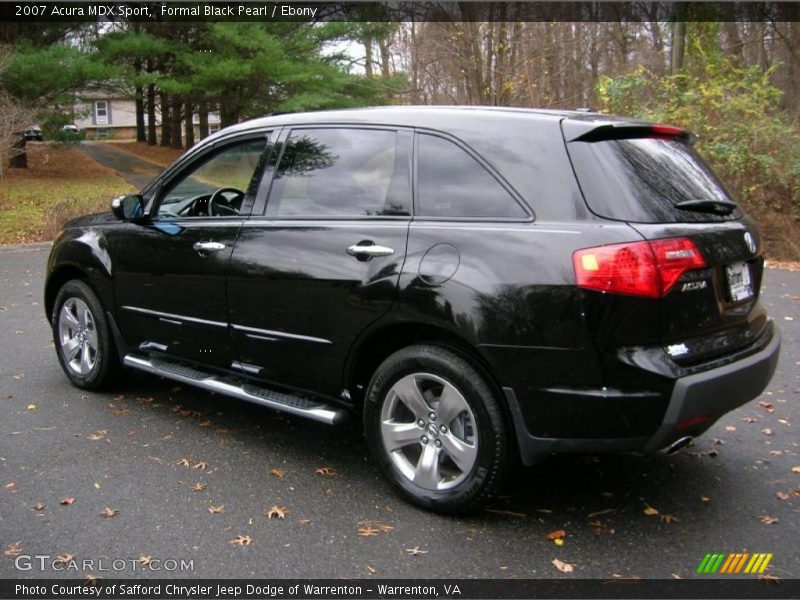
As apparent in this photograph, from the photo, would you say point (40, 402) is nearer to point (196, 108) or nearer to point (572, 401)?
point (572, 401)

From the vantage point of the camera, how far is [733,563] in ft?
10.2

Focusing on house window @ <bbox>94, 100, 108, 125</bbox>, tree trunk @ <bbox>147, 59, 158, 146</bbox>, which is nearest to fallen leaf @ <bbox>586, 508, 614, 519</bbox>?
tree trunk @ <bbox>147, 59, 158, 146</bbox>

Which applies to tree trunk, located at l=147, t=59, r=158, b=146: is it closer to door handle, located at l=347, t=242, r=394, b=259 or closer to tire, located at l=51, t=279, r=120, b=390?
tire, located at l=51, t=279, r=120, b=390

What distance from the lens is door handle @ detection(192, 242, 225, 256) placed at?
4.29m

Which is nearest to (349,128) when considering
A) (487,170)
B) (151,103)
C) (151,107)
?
(487,170)

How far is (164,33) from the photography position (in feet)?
88.3

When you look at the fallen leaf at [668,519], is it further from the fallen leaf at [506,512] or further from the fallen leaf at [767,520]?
the fallen leaf at [506,512]

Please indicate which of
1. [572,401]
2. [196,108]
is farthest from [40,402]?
[196,108]

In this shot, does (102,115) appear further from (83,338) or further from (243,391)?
(243,391)

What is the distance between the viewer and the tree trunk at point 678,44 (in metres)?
16.0

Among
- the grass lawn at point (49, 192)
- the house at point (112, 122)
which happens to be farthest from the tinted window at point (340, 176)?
the house at point (112, 122)

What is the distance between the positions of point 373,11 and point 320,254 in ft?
76.2

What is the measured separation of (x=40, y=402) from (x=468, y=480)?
3.33 m

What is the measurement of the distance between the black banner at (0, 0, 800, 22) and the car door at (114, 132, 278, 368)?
16366 millimetres
